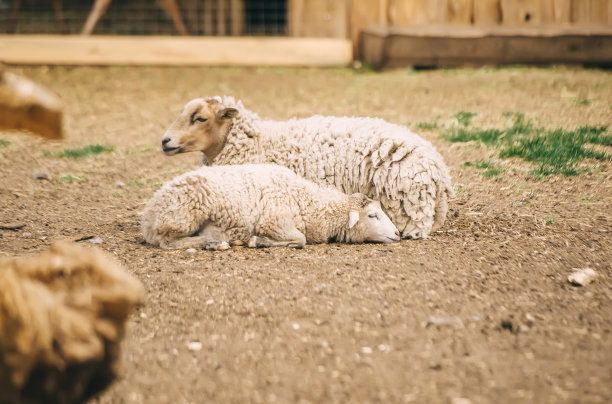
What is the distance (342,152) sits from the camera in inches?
193

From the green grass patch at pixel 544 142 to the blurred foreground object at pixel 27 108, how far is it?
4332 mm

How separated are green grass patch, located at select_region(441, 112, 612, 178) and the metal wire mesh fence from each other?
23.1 ft

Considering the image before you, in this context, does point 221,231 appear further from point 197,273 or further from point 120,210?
point 120,210

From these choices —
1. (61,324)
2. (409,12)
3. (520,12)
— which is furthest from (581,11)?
(61,324)

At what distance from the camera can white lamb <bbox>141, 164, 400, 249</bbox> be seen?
176 inches

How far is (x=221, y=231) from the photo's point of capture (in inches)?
180

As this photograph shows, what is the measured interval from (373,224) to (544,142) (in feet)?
9.21

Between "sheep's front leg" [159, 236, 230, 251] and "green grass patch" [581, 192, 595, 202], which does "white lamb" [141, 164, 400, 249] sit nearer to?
"sheep's front leg" [159, 236, 230, 251]

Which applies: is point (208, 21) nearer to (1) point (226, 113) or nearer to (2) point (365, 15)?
(2) point (365, 15)

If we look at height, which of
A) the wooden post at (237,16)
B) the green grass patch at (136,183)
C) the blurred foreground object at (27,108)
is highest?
the wooden post at (237,16)

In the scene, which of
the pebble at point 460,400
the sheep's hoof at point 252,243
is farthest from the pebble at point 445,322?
the sheep's hoof at point 252,243

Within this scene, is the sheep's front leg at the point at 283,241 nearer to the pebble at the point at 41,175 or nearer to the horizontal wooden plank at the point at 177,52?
the pebble at the point at 41,175

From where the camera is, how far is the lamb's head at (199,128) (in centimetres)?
530

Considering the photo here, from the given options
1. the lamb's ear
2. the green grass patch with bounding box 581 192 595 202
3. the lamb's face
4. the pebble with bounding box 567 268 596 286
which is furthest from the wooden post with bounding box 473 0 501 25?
the pebble with bounding box 567 268 596 286
